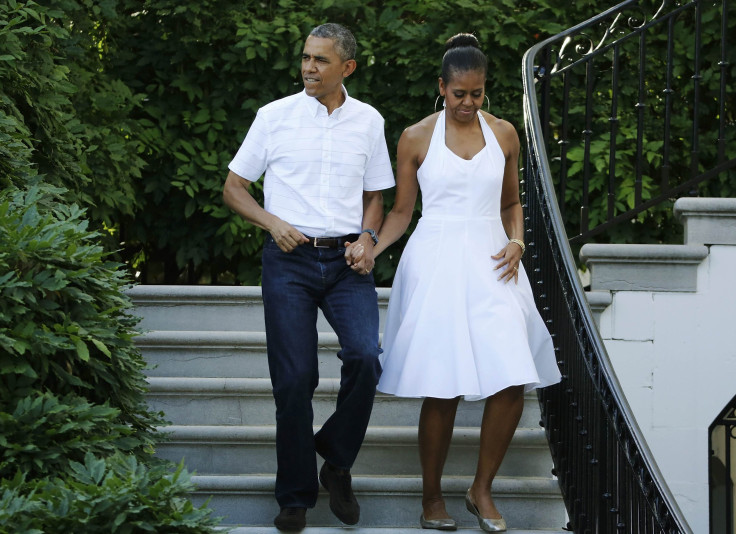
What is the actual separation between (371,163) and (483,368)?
90 centimetres

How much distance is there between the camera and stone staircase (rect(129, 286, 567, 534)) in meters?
4.43

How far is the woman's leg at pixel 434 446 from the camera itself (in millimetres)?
4184

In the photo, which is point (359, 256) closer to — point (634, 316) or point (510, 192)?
point (510, 192)

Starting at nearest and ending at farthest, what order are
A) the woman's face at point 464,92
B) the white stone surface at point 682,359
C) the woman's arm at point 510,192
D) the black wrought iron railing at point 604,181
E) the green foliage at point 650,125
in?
the black wrought iron railing at point 604,181, the woman's face at point 464,92, the woman's arm at point 510,192, the white stone surface at point 682,359, the green foliage at point 650,125

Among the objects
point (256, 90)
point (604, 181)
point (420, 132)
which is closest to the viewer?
point (420, 132)

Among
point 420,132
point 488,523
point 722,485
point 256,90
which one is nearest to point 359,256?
point 420,132

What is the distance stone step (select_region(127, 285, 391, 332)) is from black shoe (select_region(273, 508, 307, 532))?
71.2 inches

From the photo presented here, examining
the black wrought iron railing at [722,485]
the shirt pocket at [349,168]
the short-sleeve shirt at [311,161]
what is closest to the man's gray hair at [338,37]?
the short-sleeve shirt at [311,161]

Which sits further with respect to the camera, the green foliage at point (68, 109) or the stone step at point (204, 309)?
the stone step at point (204, 309)

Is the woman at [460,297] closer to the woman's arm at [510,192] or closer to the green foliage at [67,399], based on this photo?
the woman's arm at [510,192]

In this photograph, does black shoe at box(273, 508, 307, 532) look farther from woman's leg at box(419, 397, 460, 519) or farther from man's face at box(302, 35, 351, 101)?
man's face at box(302, 35, 351, 101)

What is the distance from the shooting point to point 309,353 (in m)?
4.06

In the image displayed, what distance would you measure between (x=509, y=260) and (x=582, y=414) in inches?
26.0

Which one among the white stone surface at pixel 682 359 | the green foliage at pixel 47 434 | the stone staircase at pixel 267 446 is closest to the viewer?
the green foliage at pixel 47 434
